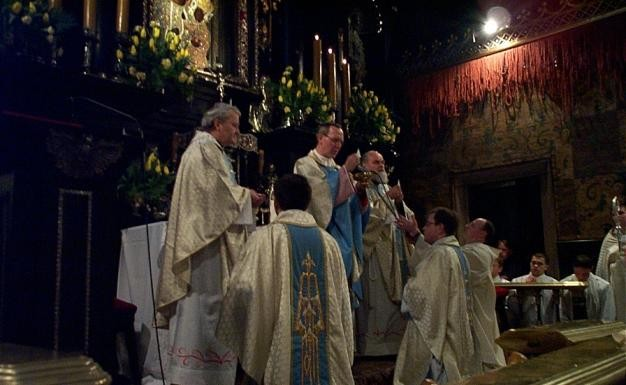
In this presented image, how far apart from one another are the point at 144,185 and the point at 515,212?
20.8 feet

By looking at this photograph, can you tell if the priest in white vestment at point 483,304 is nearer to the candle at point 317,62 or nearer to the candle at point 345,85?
the candle at point 317,62

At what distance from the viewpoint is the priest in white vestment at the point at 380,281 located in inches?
206

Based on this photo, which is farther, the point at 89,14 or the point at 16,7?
the point at 89,14

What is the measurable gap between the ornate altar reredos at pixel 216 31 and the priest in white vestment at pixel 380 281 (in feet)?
7.10

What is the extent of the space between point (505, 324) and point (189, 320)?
4850 mm

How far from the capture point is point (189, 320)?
141 inches

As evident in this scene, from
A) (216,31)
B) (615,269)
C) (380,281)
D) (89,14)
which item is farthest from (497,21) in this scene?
(89,14)

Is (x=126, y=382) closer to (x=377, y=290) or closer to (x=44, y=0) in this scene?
(x=377, y=290)

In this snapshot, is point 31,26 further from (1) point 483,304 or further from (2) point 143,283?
(1) point 483,304

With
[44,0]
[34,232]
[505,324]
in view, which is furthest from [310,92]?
[34,232]

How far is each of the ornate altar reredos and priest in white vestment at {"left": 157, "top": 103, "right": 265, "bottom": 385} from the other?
279cm

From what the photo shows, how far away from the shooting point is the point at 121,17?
223 inches

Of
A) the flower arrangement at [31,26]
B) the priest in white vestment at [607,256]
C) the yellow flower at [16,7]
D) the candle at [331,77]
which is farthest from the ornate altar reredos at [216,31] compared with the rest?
the priest in white vestment at [607,256]

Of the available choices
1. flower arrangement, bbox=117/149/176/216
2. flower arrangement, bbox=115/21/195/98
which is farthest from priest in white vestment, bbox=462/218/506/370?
flower arrangement, bbox=115/21/195/98
